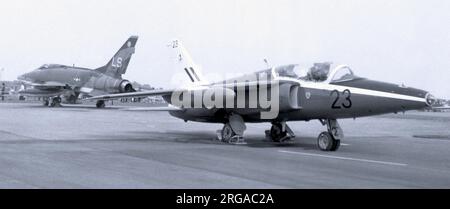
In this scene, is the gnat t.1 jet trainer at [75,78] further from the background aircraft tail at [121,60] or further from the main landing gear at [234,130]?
the main landing gear at [234,130]

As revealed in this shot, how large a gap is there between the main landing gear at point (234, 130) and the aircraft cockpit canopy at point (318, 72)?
1.90m

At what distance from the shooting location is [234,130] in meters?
14.6

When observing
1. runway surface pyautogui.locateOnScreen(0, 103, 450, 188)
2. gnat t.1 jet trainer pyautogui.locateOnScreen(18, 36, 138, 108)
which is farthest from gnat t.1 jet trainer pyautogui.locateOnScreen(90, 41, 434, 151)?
gnat t.1 jet trainer pyautogui.locateOnScreen(18, 36, 138, 108)

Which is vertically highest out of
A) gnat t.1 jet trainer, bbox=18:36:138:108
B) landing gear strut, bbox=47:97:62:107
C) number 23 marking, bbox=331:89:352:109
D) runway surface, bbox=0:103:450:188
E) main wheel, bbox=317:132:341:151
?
gnat t.1 jet trainer, bbox=18:36:138:108

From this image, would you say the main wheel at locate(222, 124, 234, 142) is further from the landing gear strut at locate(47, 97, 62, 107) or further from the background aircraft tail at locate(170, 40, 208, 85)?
the landing gear strut at locate(47, 97, 62, 107)

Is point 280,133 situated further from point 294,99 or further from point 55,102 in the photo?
point 55,102

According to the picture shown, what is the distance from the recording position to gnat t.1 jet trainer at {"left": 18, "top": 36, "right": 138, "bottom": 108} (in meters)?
40.8

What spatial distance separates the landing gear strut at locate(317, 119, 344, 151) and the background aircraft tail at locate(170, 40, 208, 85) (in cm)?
569

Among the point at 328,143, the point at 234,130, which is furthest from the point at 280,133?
the point at 328,143

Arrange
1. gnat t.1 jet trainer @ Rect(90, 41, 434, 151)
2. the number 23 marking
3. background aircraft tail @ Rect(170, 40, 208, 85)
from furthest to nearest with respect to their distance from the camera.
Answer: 1. background aircraft tail @ Rect(170, 40, 208, 85)
2. the number 23 marking
3. gnat t.1 jet trainer @ Rect(90, 41, 434, 151)

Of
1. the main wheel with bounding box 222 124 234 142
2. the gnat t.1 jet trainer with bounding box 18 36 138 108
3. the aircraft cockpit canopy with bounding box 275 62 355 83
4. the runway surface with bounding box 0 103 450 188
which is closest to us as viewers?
the runway surface with bounding box 0 103 450 188
